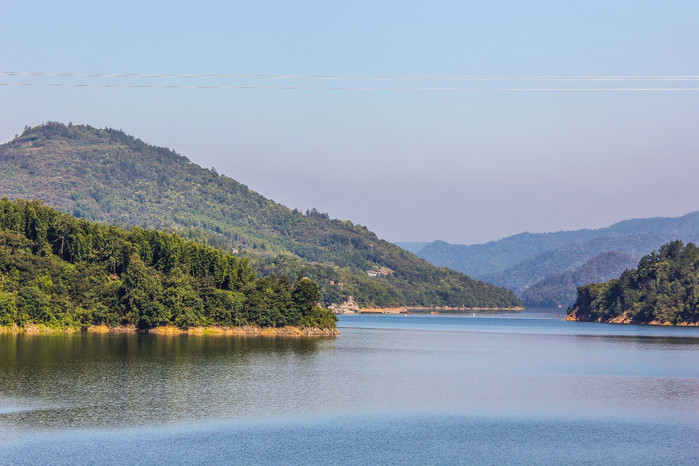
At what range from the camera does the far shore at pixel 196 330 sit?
355 ft

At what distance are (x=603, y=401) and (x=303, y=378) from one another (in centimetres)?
2406

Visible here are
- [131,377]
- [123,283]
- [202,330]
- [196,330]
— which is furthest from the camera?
[202,330]

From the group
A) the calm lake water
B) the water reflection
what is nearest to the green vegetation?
the water reflection

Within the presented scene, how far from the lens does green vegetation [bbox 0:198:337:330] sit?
111625 mm

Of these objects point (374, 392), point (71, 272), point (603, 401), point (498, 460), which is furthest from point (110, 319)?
point (498, 460)

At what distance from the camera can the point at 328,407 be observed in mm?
55750

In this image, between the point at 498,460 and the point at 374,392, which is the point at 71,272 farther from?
the point at 498,460

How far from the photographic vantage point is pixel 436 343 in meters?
125

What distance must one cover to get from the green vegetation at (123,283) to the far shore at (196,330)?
0.63 meters

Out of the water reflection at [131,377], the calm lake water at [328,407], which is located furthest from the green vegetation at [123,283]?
the calm lake water at [328,407]

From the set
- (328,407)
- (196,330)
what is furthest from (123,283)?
(328,407)

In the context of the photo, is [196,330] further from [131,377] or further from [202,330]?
[131,377]

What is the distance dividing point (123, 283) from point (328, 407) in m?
65.6

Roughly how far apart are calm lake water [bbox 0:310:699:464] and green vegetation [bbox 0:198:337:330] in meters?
16.8
